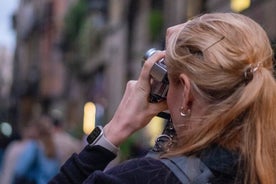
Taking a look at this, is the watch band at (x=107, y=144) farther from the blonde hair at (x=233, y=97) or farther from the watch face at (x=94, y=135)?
the blonde hair at (x=233, y=97)

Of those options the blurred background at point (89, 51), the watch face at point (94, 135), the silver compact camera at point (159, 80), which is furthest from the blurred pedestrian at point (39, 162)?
the silver compact camera at point (159, 80)

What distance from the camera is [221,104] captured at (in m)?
2.24

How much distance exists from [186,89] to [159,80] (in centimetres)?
17

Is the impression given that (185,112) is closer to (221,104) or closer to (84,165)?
(221,104)

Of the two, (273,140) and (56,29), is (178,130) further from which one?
(56,29)

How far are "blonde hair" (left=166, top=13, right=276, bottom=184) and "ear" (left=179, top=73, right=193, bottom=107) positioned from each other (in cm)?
1

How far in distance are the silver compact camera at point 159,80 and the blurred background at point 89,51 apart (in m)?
0.74

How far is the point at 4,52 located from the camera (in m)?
86.2

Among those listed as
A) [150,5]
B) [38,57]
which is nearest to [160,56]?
[150,5]

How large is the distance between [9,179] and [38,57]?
41.6 meters

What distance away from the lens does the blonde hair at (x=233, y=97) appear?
2.21 meters

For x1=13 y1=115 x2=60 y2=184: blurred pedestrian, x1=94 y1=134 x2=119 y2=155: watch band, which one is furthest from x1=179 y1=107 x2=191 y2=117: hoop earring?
x1=13 y1=115 x2=60 y2=184: blurred pedestrian

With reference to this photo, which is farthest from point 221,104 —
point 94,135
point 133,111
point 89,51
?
point 89,51

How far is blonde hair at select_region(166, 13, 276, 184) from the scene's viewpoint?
2.21 metres
